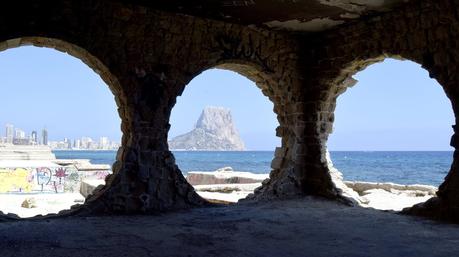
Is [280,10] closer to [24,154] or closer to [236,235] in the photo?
[236,235]

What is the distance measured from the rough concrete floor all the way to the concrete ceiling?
8.22ft

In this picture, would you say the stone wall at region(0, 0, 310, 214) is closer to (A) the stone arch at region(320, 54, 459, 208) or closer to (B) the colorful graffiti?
(A) the stone arch at region(320, 54, 459, 208)

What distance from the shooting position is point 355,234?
13.9 ft

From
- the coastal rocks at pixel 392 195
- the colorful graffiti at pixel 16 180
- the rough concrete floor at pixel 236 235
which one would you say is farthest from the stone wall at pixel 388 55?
the colorful graffiti at pixel 16 180

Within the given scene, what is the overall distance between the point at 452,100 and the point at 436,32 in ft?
2.68

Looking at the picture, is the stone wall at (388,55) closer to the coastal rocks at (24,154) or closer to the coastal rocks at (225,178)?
the coastal rocks at (225,178)

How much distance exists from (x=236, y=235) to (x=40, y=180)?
14837 millimetres

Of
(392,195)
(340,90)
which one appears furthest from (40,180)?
(340,90)

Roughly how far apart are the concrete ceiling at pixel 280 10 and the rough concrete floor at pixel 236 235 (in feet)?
8.22

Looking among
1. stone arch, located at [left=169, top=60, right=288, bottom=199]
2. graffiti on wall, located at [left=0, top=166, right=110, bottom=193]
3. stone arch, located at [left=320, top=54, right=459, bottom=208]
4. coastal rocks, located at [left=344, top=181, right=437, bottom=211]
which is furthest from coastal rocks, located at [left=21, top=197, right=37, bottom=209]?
coastal rocks, located at [left=344, top=181, right=437, bottom=211]

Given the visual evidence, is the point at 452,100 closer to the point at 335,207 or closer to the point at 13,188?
the point at 335,207

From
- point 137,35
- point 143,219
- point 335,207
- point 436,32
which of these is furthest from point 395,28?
point 143,219

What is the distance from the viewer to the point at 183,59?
5.82 metres

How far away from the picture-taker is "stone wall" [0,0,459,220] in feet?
16.6
